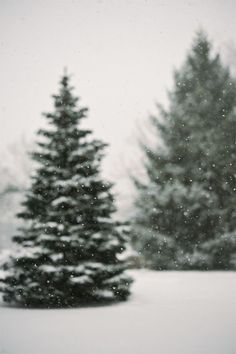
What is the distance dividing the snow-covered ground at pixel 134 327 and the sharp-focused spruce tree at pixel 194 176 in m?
7.05

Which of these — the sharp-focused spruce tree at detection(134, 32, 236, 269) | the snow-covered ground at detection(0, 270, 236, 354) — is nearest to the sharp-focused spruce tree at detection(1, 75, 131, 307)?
the snow-covered ground at detection(0, 270, 236, 354)

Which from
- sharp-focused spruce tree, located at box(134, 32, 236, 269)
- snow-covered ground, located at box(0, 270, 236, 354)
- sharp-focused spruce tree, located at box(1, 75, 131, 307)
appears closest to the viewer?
snow-covered ground, located at box(0, 270, 236, 354)

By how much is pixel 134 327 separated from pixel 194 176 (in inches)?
478

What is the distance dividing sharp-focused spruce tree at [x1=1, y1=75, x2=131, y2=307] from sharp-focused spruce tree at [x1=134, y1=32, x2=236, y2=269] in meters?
8.24

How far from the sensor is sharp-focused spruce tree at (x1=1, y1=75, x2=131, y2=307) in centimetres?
960

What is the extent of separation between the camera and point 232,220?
718 inches

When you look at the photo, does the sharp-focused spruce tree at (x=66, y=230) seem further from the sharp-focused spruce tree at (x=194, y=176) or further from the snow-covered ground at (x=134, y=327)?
the sharp-focused spruce tree at (x=194, y=176)

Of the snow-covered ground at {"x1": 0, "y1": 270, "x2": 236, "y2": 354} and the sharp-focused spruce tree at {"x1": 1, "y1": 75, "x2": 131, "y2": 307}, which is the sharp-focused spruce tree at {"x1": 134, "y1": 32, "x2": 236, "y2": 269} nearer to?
the snow-covered ground at {"x1": 0, "y1": 270, "x2": 236, "y2": 354}

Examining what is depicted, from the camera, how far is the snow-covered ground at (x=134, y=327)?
6195mm

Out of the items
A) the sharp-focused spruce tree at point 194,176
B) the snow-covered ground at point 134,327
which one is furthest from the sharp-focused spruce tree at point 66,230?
the sharp-focused spruce tree at point 194,176

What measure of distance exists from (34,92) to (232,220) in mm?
21000

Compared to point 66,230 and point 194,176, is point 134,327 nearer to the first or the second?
point 66,230

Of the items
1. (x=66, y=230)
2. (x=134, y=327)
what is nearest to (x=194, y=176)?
(x=66, y=230)

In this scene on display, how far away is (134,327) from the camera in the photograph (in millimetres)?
7523
